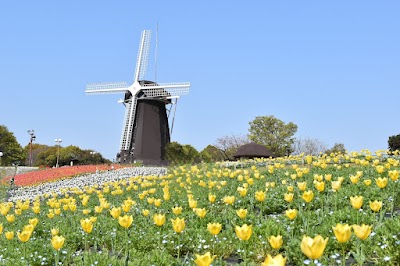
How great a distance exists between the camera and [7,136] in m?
69.3

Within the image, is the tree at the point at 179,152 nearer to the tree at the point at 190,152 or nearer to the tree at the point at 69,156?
the tree at the point at 190,152

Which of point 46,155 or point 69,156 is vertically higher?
point 46,155

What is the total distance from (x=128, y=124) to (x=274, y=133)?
2810cm

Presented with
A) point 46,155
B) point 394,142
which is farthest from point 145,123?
point 46,155

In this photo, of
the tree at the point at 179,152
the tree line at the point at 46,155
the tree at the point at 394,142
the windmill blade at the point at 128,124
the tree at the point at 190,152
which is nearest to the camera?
the tree at the point at 394,142

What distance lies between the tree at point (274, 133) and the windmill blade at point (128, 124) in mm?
25689

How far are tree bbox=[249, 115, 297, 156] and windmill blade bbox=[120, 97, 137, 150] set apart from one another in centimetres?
2569

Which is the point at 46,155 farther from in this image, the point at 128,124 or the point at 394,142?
the point at 394,142

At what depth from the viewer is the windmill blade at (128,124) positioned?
135ft

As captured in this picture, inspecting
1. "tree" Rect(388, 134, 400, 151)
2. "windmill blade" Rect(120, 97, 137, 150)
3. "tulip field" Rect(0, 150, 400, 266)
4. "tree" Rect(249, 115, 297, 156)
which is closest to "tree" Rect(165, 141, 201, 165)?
"windmill blade" Rect(120, 97, 137, 150)

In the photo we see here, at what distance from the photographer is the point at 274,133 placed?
2470 inches

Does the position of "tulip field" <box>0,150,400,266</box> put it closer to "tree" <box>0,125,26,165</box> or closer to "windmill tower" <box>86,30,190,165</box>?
"windmill tower" <box>86,30,190,165</box>

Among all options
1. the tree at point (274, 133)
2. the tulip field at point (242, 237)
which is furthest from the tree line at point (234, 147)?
the tulip field at point (242, 237)

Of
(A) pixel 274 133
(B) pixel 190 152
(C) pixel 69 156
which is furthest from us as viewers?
(C) pixel 69 156
